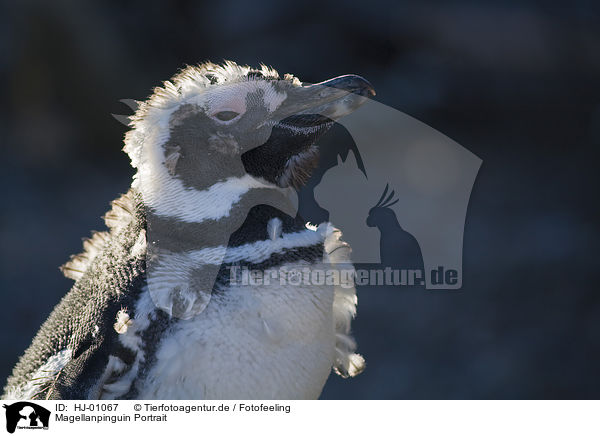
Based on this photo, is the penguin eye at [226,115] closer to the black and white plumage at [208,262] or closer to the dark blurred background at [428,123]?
the black and white plumage at [208,262]

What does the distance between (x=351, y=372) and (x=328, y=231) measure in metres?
0.24

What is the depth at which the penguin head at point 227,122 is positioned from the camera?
91cm

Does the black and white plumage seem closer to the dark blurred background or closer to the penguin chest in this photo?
the penguin chest

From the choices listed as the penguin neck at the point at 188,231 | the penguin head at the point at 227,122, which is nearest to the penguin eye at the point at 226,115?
the penguin head at the point at 227,122

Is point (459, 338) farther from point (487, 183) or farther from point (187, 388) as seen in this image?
point (187, 388)

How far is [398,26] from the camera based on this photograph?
6.36 ft

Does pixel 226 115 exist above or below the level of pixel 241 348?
above

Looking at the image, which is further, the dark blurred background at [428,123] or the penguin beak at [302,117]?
the dark blurred background at [428,123]

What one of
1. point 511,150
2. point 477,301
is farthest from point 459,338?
point 511,150

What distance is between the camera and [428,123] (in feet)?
6.63

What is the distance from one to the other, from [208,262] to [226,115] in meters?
0.21
